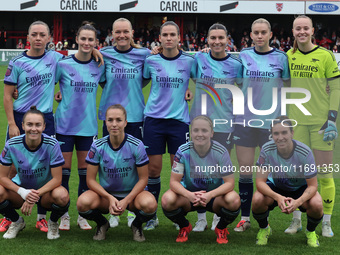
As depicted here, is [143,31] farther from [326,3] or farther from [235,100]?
[235,100]

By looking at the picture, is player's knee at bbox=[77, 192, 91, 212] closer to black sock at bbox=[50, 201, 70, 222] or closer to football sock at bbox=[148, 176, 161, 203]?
black sock at bbox=[50, 201, 70, 222]

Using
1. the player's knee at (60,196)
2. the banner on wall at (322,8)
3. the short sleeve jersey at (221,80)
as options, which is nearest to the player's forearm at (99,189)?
the player's knee at (60,196)

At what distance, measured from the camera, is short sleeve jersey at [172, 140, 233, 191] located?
15.8 ft

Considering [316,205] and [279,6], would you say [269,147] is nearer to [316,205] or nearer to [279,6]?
[316,205]

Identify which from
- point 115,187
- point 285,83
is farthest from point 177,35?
point 115,187

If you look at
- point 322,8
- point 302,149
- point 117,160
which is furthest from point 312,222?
→ point 322,8

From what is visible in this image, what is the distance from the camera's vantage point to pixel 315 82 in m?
5.10

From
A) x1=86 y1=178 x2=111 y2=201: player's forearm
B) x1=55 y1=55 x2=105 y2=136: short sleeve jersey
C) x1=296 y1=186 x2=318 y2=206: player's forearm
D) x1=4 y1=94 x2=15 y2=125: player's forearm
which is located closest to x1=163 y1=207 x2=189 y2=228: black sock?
x1=86 y1=178 x2=111 y2=201: player's forearm

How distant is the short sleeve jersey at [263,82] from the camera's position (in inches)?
201

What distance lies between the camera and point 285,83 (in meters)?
5.27

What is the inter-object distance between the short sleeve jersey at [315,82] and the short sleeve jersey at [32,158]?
2.15 metres

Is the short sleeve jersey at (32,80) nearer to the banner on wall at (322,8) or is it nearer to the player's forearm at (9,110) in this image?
the player's forearm at (9,110)

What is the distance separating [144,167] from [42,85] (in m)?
1.33

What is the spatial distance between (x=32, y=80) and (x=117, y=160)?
1.21m
